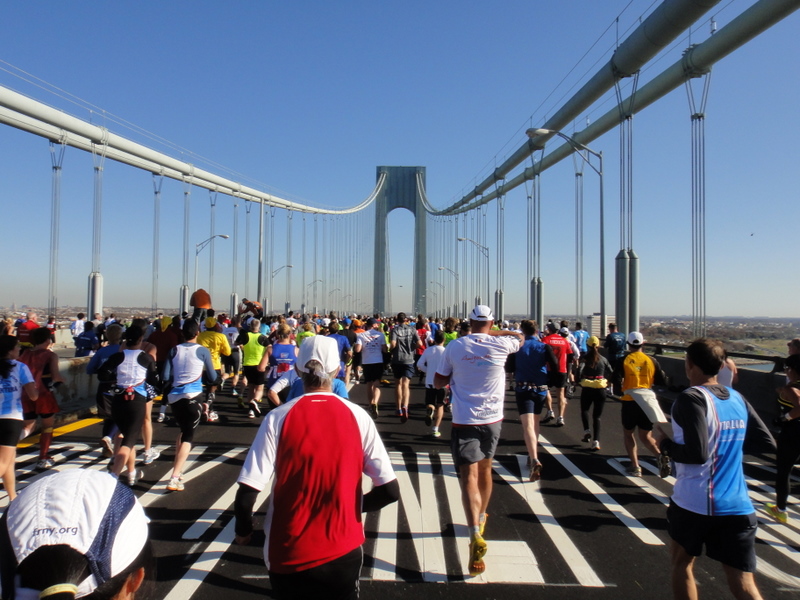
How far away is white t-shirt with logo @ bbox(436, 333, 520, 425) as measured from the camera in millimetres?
3910

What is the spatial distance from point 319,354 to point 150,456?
468 cm

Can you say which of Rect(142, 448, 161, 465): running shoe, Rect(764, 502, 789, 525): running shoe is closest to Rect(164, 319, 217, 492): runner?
Rect(142, 448, 161, 465): running shoe

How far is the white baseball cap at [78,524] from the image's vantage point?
3.61 ft

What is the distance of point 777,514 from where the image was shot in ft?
14.5

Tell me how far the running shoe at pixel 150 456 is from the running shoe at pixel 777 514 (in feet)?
18.6

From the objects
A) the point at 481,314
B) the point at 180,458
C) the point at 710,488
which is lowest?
the point at 180,458

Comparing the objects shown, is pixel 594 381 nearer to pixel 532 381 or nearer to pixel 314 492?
pixel 532 381

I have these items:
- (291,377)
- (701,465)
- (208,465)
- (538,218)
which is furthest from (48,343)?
(538,218)

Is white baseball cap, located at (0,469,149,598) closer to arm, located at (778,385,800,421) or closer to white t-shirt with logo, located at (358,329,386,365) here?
arm, located at (778,385,800,421)

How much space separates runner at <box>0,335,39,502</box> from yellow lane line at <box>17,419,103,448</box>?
2.66 m

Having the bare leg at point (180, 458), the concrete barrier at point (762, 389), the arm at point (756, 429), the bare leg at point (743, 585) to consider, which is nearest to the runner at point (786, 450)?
the arm at point (756, 429)

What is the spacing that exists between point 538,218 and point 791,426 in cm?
2416

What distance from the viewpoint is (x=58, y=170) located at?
2188 cm

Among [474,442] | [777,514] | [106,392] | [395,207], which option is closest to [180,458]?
[106,392]
